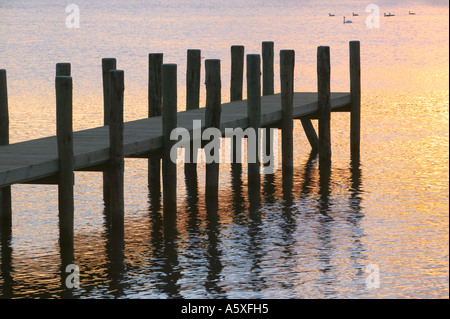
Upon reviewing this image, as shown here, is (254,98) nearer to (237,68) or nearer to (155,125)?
(155,125)

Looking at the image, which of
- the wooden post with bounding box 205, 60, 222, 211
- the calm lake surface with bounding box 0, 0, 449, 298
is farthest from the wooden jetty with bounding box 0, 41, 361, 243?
the calm lake surface with bounding box 0, 0, 449, 298

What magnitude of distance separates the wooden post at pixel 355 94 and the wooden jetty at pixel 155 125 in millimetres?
20

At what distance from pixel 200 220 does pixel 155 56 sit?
11.4ft

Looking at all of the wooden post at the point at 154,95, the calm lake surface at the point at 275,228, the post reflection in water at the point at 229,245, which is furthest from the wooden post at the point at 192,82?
the wooden post at the point at 154,95

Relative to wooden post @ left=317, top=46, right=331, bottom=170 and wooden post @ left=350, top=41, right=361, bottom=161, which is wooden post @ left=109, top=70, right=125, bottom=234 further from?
wooden post @ left=350, top=41, right=361, bottom=161

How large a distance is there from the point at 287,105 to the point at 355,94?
114 inches

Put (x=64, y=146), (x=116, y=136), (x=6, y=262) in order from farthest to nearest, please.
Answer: (x=116, y=136), (x=6, y=262), (x=64, y=146)

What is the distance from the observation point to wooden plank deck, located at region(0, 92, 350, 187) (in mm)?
12688

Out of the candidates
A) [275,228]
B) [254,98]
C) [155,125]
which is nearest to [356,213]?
[275,228]

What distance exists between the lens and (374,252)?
562 inches

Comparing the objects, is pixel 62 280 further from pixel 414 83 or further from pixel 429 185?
pixel 414 83

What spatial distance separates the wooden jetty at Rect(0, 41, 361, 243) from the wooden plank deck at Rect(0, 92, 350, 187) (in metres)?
0.01

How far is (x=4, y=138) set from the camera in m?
15.3

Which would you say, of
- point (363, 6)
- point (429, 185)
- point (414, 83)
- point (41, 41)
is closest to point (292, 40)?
point (41, 41)
